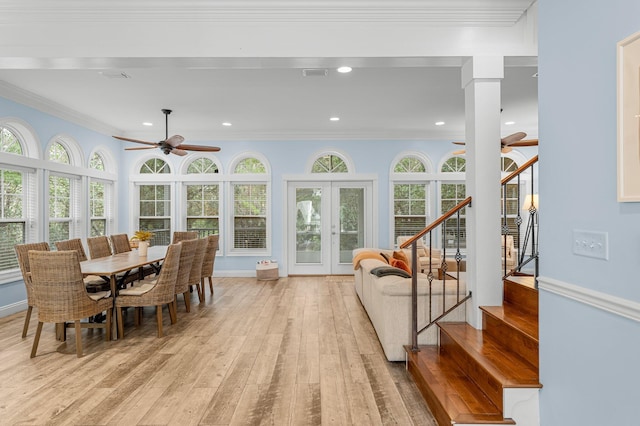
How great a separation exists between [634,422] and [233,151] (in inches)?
273

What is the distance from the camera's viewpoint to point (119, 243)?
5469 mm

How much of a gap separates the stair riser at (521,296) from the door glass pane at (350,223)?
4.39 meters

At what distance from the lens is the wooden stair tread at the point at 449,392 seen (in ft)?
6.58

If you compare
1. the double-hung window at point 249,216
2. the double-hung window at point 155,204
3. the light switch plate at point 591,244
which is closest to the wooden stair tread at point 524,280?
the light switch plate at point 591,244

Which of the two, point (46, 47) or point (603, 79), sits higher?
point (46, 47)

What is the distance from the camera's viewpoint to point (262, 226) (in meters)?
7.36

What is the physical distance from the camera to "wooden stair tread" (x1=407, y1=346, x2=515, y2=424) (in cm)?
201

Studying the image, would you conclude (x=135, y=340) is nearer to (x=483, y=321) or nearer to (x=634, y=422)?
Answer: (x=483, y=321)

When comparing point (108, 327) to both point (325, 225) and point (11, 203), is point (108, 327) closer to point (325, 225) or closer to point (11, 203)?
point (11, 203)

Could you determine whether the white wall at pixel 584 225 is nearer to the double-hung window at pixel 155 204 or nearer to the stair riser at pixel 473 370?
the stair riser at pixel 473 370

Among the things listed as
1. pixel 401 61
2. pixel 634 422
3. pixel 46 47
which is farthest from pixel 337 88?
pixel 634 422

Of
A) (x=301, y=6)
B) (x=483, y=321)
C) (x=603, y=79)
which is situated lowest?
(x=483, y=321)

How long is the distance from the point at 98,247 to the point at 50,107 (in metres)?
2.32

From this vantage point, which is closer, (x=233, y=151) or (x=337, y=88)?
(x=337, y=88)
